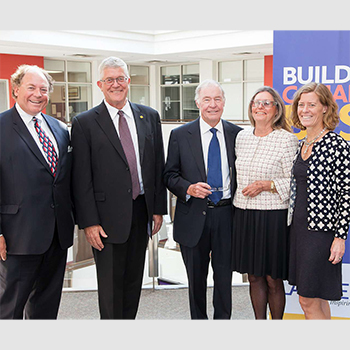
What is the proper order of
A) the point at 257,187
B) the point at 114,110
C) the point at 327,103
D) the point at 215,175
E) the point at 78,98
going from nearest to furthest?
1. the point at 327,103
2. the point at 257,187
3. the point at 114,110
4. the point at 215,175
5. the point at 78,98

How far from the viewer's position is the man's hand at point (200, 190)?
279 cm

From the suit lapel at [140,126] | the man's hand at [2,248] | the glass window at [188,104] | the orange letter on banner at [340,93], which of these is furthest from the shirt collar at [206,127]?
the glass window at [188,104]

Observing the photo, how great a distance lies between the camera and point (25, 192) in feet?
7.99

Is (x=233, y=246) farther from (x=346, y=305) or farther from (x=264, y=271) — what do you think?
(x=346, y=305)

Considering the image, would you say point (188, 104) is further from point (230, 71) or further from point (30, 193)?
point (30, 193)

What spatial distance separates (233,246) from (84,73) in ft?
59.0

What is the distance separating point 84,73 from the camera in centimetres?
1955

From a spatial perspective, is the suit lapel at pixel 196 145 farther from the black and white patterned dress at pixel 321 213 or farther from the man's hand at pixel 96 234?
the man's hand at pixel 96 234

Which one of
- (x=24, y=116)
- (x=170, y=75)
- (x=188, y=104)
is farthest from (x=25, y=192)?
(x=170, y=75)

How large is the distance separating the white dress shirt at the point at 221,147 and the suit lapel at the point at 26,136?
106cm

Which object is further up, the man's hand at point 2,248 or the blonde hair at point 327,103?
the blonde hair at point 327,103

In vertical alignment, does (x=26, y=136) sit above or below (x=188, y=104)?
below

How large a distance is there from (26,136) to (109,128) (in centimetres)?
51

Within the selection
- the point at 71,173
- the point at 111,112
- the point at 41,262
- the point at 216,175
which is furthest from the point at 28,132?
the point at 216,175
